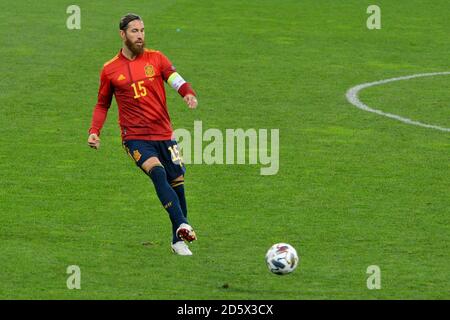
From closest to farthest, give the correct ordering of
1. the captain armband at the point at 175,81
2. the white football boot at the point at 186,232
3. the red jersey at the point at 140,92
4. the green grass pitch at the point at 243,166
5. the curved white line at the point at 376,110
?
the green grass pitch at the point at 243,166
the white football boot at the point at 186,232
the captain armband at the point at 175,81
the red jersey at the point at 140,92
the curved white line at the point at 376,110

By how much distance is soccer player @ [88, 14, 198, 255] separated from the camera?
1462cm

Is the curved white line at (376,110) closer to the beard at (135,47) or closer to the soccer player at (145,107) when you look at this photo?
the soccer player at (145,107)

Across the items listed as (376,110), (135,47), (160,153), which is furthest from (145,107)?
(376,110)

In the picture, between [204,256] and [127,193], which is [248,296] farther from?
[127,193]

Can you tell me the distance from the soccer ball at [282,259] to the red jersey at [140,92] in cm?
208

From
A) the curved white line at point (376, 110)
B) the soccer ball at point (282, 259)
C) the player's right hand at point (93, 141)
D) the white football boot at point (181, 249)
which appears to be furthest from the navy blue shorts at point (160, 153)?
the curved white line at point (376, 110)

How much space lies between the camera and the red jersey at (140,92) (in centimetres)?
1482

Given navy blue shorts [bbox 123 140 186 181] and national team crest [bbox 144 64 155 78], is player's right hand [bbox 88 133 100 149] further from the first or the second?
national team crest [bbox 144 64 155 78]

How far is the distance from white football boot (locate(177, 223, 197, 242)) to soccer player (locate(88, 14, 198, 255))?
307 mm

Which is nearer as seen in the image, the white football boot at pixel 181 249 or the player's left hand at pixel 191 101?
the player's left hand at pixel 191 101

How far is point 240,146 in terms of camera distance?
2062 centimetres

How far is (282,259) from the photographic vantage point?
13586 mm

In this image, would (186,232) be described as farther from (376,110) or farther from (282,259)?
(376,110)

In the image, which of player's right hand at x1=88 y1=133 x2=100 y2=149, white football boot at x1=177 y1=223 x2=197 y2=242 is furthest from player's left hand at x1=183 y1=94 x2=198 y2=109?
white football boot at x1=177 y1=223 x2=197 y2=242
